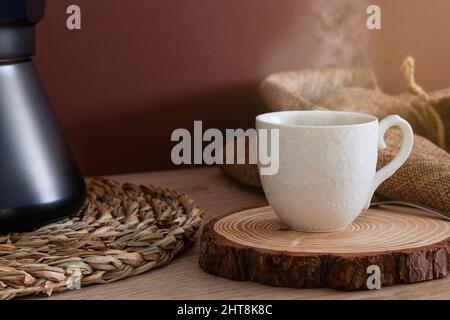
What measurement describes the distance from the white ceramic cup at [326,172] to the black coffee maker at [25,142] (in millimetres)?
190

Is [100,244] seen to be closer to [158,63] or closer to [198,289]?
[198,289]

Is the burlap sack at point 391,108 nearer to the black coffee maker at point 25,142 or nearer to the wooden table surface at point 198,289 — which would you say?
the wooden table surface at point 198,289

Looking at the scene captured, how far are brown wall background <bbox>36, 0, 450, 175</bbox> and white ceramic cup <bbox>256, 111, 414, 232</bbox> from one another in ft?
1.30

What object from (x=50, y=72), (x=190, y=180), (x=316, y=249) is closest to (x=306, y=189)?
(x=316, y=249)

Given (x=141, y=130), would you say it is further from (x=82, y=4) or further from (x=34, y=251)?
(x=34, y=251)

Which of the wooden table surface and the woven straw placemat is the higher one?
the woven straw placemat

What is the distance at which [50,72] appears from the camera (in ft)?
3.23

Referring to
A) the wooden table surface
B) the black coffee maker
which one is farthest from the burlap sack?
the black coffee maker

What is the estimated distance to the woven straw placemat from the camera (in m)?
0.58

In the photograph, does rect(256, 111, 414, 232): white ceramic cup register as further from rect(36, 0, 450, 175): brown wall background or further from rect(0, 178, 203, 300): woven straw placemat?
rect(36, 0, 450, 175): brown wall background

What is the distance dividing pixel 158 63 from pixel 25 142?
384mm

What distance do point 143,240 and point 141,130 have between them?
→ 392mm

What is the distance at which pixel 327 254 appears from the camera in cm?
57

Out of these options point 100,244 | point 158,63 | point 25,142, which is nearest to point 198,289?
point 100,244
